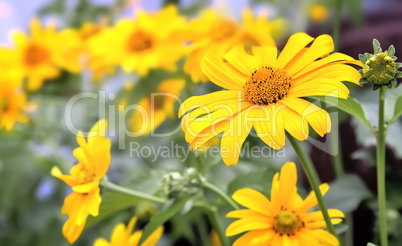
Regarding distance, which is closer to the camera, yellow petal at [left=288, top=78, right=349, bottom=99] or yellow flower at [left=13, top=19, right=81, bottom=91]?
yellow petal at [left=288, top=78, right=349, bottom=99]

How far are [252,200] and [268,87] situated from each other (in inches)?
2.0

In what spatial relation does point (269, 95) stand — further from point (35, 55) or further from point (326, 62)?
point (35, 55)

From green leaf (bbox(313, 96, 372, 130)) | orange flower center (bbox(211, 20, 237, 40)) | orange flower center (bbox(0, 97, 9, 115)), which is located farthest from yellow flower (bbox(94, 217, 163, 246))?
orange flower center (bbox(0, 97, 9, 115))

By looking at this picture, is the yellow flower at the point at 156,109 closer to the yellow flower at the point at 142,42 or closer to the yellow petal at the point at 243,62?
the yellow flower at the point at 142,42

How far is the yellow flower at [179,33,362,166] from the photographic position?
195 mm

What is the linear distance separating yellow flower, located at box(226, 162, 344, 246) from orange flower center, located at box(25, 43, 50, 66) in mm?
506

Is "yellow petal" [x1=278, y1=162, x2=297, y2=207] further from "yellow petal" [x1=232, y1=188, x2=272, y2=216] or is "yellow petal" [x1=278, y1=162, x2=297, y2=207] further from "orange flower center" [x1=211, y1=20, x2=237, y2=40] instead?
"orange flower center" [x1=211, y1=20, x2=237, y2=40]

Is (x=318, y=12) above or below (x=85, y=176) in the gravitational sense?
above

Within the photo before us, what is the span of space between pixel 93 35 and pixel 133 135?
17 cm

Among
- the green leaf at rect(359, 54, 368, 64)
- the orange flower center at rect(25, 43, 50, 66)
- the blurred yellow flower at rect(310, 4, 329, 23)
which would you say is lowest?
the green leaf at rect(359, 54, 368, 64)

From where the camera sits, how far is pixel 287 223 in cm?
22

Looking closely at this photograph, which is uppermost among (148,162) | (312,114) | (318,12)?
(318,12)

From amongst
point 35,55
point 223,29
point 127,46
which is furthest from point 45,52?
point 223,29

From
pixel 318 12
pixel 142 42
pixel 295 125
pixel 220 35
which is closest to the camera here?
pixel 295 125
